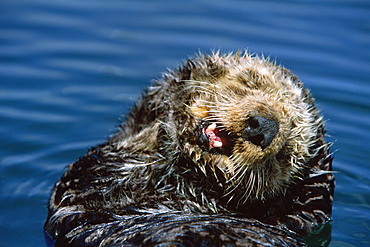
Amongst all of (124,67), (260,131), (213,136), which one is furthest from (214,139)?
(124,67)

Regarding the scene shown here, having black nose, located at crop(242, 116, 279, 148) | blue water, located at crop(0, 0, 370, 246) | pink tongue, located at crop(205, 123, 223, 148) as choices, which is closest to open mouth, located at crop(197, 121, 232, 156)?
pink tongue, located at crop(205, 123, 223, 148)

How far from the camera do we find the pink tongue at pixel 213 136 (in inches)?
140

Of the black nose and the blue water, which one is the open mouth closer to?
the black nose

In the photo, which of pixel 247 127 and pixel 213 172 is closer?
pixel 247 127

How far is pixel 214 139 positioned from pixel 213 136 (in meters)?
0.02

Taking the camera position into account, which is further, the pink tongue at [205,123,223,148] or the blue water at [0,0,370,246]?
the blue water at [0,0,370,246]

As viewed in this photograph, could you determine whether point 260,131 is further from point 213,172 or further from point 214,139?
point 213,172

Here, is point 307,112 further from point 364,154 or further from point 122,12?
point 122,12

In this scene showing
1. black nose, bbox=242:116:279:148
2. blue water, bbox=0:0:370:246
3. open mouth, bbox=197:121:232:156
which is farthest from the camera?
blue water, bbox=0:0:370:246

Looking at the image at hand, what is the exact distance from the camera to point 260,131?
336cm

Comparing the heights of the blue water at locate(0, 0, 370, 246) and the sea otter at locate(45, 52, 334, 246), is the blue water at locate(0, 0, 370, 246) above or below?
above

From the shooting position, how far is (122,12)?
27.2 ft

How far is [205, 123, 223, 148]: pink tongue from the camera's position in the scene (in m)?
3.55

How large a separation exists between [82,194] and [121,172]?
289 mm
